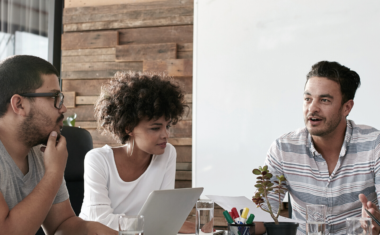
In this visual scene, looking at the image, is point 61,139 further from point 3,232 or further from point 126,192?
point 126,192

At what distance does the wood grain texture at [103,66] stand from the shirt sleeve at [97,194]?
62.3 inches

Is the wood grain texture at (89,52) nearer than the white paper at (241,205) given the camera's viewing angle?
No

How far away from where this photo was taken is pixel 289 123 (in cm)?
255

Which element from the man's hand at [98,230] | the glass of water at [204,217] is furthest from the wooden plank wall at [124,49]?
the glass of water at [204,217]

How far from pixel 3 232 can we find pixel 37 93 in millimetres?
414

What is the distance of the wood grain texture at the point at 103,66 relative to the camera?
315 cm

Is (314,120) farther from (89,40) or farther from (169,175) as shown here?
(89,40)

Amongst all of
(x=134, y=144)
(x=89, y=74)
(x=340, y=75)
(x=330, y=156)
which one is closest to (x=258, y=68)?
(x=340, y=75)

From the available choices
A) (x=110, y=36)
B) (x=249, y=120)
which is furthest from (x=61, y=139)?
(x=110, y=36)

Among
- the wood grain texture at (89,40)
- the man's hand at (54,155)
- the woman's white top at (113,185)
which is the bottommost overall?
the woman's white top at (113,185)

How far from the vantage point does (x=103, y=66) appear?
10.6 ft

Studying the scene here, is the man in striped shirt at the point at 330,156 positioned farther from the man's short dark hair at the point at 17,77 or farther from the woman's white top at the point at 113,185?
the man's short dark hair at the point at 17,77

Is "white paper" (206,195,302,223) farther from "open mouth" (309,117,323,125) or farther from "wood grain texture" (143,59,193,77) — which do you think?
"wood grain texture" (143,59,193,77)

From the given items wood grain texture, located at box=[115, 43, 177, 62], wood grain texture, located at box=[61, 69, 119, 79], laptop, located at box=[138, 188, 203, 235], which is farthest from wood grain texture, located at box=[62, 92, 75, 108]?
laptop, located at box=[138, 188, 203, 235]
